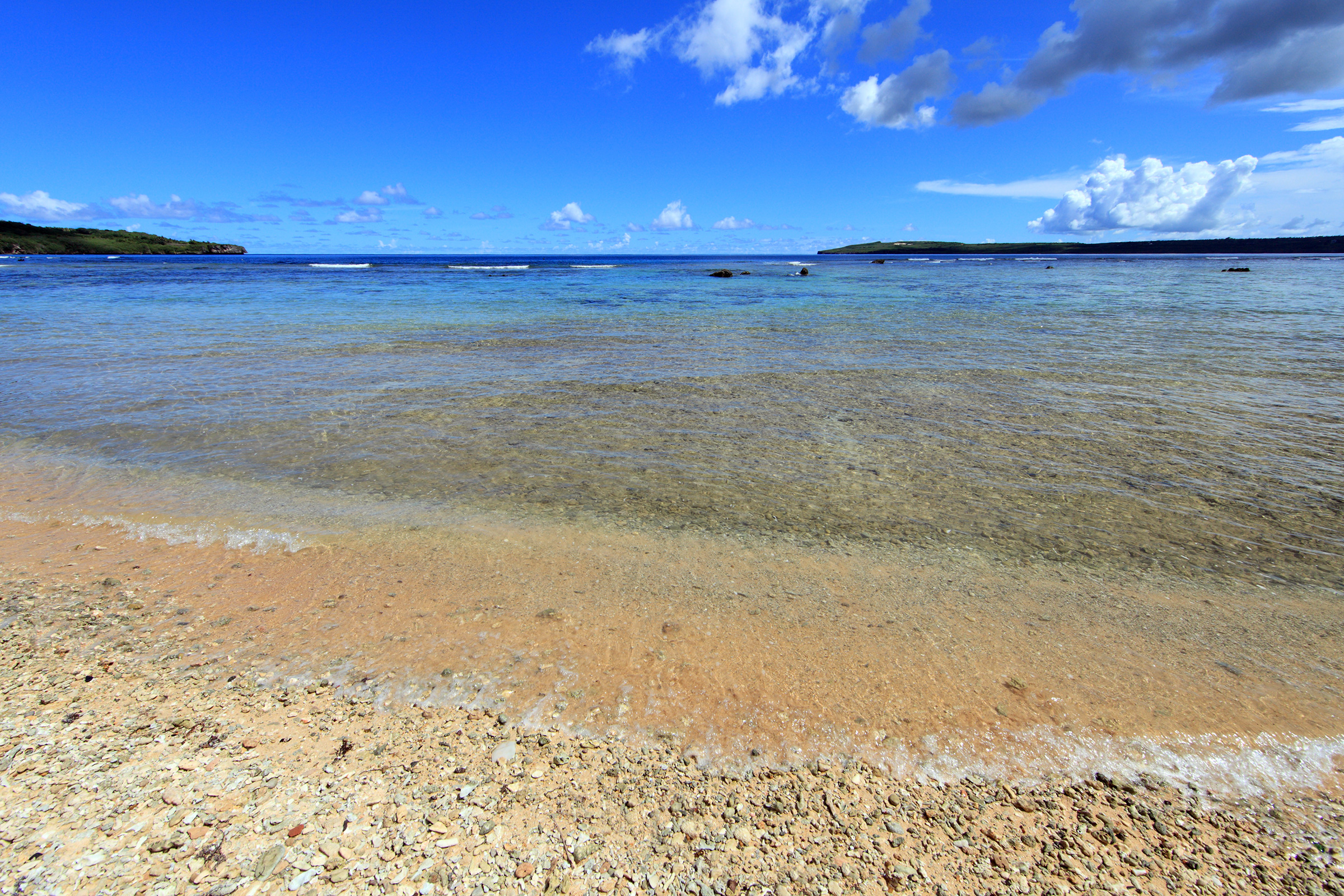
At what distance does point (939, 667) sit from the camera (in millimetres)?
3375

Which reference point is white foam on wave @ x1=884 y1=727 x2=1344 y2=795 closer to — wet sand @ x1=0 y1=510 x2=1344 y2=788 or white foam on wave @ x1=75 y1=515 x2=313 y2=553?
wet sand @ x1=0 y1=510 x2=1344 y2=788

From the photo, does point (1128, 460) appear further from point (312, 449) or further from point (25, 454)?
point (25, 454)

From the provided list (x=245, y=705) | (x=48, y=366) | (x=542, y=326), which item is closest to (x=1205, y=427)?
(x=245, y=705)

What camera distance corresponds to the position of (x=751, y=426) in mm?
7852

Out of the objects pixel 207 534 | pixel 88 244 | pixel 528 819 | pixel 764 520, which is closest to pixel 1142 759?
pixel 528 819

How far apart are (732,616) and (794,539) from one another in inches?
48.0

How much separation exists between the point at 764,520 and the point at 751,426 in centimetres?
282

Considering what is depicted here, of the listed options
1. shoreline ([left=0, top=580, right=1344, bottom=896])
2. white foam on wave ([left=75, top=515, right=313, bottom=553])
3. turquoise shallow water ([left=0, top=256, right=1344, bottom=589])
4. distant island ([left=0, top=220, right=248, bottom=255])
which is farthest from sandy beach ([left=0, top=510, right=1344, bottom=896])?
distant island ([left=0, top=220, right=248, bottom=255])

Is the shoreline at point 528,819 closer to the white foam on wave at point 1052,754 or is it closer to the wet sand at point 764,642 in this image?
the white foam on wave at point 1052,754

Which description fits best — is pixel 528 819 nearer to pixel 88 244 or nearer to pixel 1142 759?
pixel 1142 759

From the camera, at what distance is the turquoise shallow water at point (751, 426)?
5.23 metres

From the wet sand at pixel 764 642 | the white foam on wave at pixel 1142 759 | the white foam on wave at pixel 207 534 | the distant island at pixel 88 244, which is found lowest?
the white foam on wave at pixel 1142 759

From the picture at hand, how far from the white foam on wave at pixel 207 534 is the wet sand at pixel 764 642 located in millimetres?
131

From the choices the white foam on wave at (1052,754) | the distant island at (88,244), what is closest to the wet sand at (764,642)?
the white foam on wave at (1052,754)
